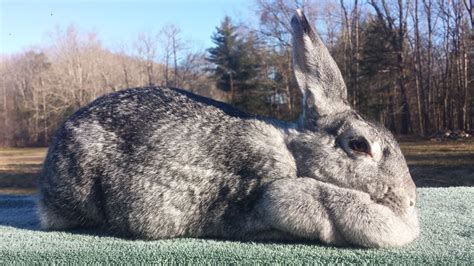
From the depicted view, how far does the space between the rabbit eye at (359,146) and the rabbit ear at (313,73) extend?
164 mm

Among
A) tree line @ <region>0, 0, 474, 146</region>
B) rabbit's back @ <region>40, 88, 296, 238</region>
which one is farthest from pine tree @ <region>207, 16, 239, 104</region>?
rabbit's back @ <region>40, 88, 296, 238</region>

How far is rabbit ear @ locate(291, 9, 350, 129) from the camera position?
2000mm

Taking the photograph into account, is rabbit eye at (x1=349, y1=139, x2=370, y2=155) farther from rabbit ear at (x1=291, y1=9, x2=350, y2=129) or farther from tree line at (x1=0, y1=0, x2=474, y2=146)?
tree line at (x1=0, y1=0, x2=474, y2=146)

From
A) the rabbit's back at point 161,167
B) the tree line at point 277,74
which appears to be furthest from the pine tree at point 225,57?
the rabbit's back at point 161,167

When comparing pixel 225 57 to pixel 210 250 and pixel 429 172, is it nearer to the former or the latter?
pixel 429 172

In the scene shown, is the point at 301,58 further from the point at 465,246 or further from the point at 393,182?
the point at 465,246

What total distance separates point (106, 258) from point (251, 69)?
2269 centimetres

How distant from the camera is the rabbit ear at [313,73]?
200cm

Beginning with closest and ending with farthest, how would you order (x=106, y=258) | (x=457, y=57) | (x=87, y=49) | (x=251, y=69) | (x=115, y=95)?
(x=106, y=258) → (x=115, y=95) → (x=87, y=49) → (x=457, y=57) → (x=251, y=69)

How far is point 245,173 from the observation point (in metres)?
1.95

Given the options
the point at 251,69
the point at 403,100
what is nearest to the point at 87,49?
the point at 251,69

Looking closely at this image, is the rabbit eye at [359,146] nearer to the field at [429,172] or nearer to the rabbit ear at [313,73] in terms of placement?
the rabbit ear at [313,73]

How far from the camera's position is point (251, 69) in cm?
2405

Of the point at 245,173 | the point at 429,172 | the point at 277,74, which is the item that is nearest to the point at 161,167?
the point at 245,173
